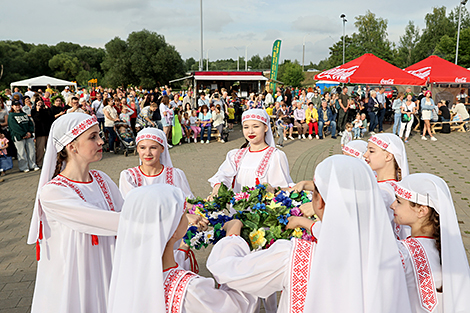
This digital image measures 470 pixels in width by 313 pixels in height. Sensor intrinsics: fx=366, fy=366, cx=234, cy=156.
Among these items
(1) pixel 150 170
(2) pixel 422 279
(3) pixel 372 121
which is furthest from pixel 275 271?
(3) pixel 372 121

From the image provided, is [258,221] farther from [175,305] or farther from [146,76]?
[146,76]

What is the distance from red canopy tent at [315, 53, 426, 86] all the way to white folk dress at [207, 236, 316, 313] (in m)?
13.3

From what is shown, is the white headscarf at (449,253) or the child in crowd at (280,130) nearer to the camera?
the white headscarf at (449,253)

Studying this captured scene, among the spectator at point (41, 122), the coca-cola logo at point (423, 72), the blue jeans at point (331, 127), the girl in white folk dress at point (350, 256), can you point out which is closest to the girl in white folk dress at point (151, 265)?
the girl in white folk dress at point (350, 256)

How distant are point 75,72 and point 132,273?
64104 millimetres

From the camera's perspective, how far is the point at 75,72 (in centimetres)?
5912

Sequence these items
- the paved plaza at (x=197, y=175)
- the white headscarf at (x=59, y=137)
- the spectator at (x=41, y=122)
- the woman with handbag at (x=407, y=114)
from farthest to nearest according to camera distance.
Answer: the woman with handbag at (x=407, y=114) → the spectator at (x=41, y=122) → the paved plaza at (x=197, y=175) → the white headscarf at (x=59, y=137)

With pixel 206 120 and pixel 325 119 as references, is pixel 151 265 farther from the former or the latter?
pixel 325 119

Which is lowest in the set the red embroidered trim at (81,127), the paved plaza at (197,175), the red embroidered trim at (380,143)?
the paved plaza at (197,175)

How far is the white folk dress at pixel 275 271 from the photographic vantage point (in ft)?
6.59

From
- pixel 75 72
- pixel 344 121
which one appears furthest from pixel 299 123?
pixel 75 72

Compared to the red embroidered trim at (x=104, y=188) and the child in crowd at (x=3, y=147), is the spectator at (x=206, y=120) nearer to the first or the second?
the child in crowd at (x=3, y=147)

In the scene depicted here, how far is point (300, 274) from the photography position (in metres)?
2.00

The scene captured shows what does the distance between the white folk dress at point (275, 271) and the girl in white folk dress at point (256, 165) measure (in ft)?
7.10
